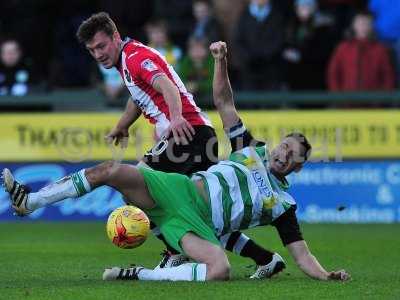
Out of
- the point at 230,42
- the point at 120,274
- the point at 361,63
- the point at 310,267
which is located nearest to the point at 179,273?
the point at 120,274

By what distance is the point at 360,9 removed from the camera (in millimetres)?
17531

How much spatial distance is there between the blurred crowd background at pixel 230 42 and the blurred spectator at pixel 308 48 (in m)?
0.01

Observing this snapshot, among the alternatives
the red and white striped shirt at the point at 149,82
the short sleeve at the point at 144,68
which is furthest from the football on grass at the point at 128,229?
the short sleeve at the point at 144,68

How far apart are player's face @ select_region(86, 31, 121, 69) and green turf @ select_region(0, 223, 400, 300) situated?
1.73 metres

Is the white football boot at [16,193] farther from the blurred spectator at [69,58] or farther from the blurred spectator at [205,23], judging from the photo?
the blurred spectator at [69,58]

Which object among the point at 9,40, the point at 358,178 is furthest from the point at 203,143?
the point at 9,40

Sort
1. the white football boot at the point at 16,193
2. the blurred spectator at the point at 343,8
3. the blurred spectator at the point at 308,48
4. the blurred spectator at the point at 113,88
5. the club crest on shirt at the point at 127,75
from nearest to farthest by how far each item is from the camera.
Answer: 1. the white football boot at the point at 16,193
2. the club crest on shirt at the point at 127,75
3. the blurred spectator at the point at 113,88
4. the blurred spectator at the point at 308,48
5. the blurred spectator at the point at 343,8

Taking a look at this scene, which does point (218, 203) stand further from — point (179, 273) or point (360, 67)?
point (360, 67)

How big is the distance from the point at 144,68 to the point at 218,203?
129 cm

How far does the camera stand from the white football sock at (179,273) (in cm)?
852

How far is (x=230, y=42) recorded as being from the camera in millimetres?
17109

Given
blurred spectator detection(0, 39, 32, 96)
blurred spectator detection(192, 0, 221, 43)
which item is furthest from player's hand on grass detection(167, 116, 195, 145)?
blurred spectator detection(192, 0, 221, 43)

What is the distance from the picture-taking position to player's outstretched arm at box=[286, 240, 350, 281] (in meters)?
8.62

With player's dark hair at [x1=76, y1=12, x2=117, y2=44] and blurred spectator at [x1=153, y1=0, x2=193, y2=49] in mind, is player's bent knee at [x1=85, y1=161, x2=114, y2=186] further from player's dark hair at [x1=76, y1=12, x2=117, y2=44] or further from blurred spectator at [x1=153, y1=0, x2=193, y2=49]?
A: blurred spectator at [x1=153, y1=0, x2=193, y2=49]
